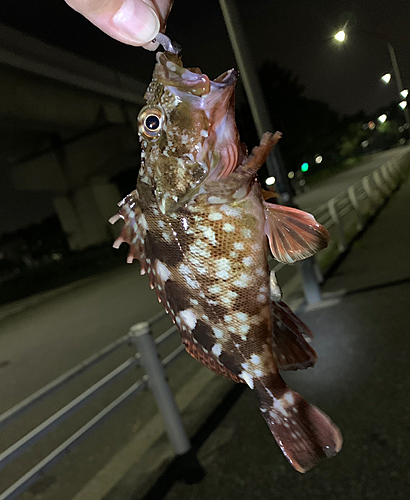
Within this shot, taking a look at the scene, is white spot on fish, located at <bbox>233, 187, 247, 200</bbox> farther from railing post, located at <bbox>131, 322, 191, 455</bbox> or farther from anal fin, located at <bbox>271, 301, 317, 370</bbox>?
railing post, located at <bbox>131, 322, 191, 455</bbox>

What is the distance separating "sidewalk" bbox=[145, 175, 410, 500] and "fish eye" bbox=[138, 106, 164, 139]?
10.0ft

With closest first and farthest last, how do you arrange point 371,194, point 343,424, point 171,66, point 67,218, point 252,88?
point 171,66 → point 343,424 → point 252,88 → point 67,218 → point 371,194

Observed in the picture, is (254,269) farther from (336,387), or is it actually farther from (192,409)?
(192,409)

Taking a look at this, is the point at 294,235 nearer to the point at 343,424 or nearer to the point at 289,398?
the point at 289,398

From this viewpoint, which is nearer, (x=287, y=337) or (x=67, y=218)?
(x=287, y=337)

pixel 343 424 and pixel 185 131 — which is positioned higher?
pixel 185 131

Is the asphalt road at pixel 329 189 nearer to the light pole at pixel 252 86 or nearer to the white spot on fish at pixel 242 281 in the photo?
the light pole at pixel 252 86

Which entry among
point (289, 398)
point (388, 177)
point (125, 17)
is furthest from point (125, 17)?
point (388, 177)

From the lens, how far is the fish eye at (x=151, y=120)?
127 cm

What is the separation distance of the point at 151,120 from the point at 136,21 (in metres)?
0.36

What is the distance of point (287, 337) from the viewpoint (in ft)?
4.50

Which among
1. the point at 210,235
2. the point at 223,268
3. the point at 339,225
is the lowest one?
the point at 339,225

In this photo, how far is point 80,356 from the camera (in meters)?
8.07

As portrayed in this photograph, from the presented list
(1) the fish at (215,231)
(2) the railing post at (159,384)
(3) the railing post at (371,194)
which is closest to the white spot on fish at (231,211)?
(1) the fish at (215,231)
